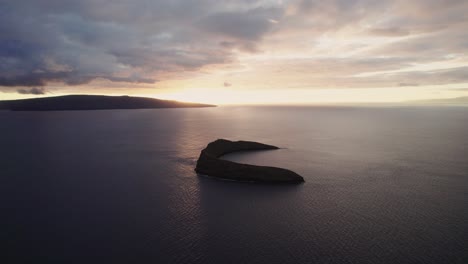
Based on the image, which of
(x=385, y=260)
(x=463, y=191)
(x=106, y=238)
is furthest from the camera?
(x=463, y=191)

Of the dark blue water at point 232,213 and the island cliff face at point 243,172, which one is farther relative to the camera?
the island cliff face at point 243,172

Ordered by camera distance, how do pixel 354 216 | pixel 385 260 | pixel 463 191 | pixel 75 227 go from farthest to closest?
1. pixel 463 191
2. pixel 354 216
3. pixel 75 227
4. pixel 385 260

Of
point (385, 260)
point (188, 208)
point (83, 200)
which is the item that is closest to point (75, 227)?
point (83, 200)

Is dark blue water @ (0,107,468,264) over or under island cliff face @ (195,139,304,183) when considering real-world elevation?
under

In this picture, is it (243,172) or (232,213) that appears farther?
(243,172)

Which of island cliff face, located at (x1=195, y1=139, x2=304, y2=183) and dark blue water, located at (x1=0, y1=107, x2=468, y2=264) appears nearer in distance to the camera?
dark blue water, located at (x1=0, y1=107, x2=468, y2=264)

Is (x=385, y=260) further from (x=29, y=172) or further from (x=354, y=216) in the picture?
(x=29, y=172)

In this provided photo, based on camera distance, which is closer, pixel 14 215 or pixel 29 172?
pixel 14 215

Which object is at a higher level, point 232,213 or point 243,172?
point 243,172

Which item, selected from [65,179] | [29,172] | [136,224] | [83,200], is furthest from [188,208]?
[29,172]

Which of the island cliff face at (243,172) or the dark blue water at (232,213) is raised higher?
the island cliff face at (243,172)
